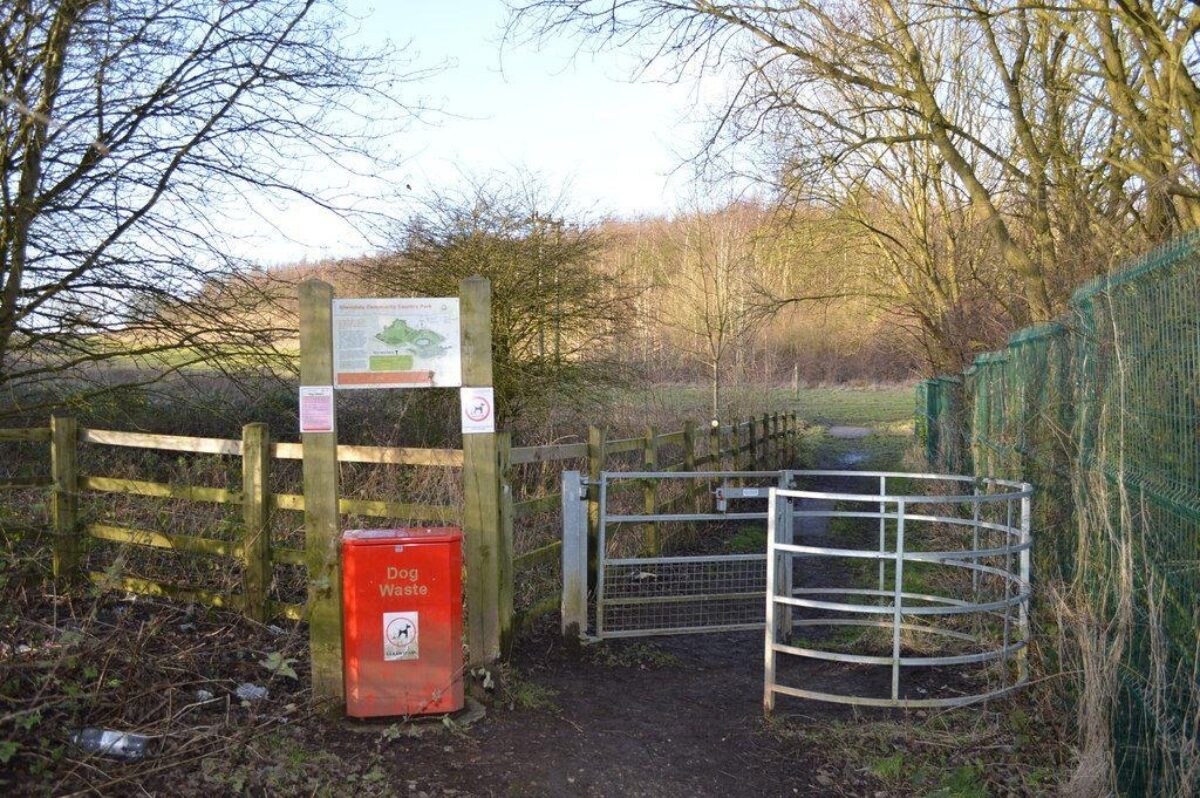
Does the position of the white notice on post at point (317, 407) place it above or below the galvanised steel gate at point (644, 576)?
above

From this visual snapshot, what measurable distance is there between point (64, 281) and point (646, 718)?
16.4ft

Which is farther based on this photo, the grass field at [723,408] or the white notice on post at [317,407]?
the grass field at [723,408]

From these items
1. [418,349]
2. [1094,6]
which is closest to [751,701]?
[418,349]

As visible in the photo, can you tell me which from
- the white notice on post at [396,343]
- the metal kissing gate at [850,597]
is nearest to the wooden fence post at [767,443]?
the metal kissing gate at [850,597]

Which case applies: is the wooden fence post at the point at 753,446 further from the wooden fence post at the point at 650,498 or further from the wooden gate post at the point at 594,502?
the wooden gate post at the point at 594,502

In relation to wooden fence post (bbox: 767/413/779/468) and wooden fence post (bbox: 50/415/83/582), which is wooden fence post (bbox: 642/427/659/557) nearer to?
wooden fence post (bbox: 50/415/83/582)

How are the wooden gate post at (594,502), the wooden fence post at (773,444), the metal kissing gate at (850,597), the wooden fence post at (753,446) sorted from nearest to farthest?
the metal kissing gate at (850,597), the wooden gate post at (594,502), the wooden fence post at (753,446), the wooden fence post at (773,444)

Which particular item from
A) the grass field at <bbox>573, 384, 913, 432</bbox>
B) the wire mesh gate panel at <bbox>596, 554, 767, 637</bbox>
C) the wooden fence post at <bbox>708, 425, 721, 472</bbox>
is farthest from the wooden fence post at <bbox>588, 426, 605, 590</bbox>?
the grass field at <bbox>573, 384, 913, 432</bbox>

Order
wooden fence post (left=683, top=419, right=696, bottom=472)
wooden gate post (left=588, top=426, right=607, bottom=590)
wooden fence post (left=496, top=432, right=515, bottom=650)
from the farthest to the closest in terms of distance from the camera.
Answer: wooden fence post (left=683, top=419, right=696, bottom=472), wooden gate post (left=588, top=426, right=607, bottom=590), wooden fence post (left=496, top=432, right=515, bottom=650)

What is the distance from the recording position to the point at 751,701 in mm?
6391

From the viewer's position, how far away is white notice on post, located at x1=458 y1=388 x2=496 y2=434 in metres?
6.09

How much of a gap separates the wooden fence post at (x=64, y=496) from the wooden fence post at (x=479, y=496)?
11.8 ft

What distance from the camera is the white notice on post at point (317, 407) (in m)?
5.73

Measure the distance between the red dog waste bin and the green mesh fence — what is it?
3.45 m
